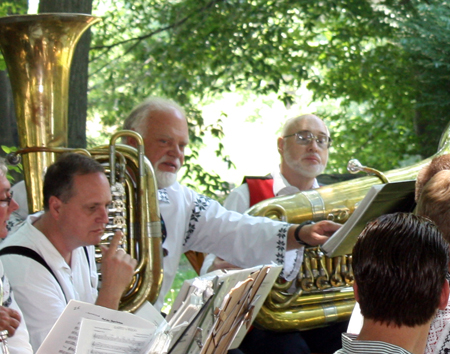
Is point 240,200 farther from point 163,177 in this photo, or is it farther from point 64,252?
point 64,252

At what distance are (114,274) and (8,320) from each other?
0.61 metres

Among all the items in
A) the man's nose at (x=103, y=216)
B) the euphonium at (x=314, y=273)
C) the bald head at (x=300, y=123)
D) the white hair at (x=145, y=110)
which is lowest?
the euphonium at (x=314, y=273)

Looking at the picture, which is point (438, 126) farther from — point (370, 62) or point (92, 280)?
point (92, 280)

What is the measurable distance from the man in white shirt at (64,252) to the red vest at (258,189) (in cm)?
122

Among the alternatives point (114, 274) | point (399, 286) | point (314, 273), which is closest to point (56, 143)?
point (114, 274)

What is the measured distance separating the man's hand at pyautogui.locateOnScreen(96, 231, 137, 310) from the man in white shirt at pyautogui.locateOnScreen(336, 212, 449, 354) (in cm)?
111

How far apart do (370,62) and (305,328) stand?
3.54m

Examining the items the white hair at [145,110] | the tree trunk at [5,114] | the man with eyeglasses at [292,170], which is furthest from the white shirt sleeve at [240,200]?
the tree trunk at [5,114]

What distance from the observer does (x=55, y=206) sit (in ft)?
7.90

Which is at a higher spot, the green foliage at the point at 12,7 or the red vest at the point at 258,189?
the green foliage at the point at 12,7

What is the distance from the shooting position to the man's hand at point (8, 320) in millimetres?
1747

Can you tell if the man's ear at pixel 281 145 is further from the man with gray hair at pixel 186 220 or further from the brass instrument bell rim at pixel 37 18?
the brass instrument bell rim at pixel 37 18

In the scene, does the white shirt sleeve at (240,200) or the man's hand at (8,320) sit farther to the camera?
the white shirt sleeve at (240,200)

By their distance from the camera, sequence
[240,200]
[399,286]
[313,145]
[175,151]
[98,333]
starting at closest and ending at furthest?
[399,286], [98,333], [175,151], [240,200], [313,145]
